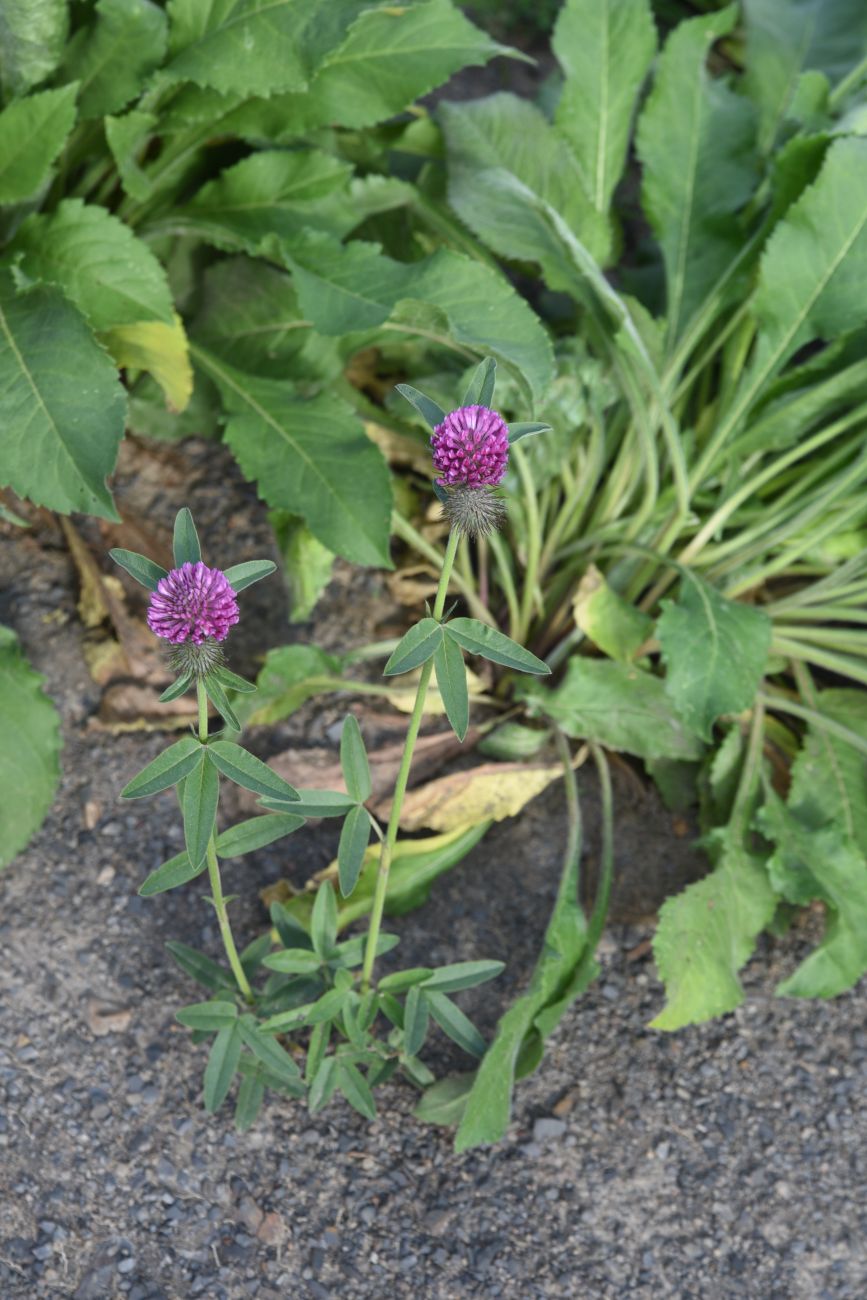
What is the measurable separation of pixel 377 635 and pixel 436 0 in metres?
1.19

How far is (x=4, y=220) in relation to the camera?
8.06 feet

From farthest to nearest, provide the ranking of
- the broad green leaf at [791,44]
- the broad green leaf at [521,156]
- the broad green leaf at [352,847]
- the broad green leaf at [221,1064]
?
the broad green leaf at [791,44] → the broad green leaf at [521,156] → the broad green leaf at [221,1064] → the broad green leaf at [352,847]

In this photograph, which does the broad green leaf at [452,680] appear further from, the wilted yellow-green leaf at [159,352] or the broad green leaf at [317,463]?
the wilted yellow-green leaf at [159,352]

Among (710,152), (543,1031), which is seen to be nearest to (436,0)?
(710,152)

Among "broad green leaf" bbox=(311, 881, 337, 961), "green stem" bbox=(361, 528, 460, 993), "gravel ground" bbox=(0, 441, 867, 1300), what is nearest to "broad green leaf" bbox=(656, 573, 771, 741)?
"gravel ground" bbox=(0, 441, 867, 1300)

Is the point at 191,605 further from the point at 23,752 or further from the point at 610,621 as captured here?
the point at 610,621

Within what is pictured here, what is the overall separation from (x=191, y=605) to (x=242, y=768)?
214mm

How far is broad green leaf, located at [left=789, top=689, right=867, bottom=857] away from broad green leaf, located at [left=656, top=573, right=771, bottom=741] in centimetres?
32

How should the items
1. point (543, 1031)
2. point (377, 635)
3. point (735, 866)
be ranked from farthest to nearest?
point (377, 635), point (735, 866), point (543, 1031)

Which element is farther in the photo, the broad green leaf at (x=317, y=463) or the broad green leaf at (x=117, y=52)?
the broad green leaf at (x=117, y=52)

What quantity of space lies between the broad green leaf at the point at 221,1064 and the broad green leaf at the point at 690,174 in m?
1.62

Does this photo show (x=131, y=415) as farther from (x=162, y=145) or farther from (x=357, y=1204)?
(x=357, y=1204)

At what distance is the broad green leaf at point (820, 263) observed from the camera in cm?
229

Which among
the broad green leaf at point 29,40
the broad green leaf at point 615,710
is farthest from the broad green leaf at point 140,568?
the broad green leaf at point 29,40
